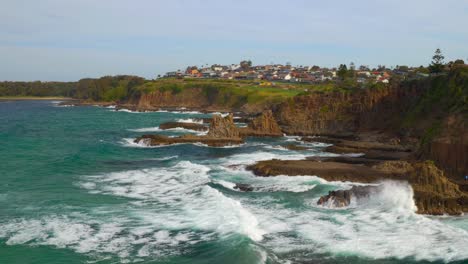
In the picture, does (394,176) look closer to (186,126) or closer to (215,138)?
(215,138)

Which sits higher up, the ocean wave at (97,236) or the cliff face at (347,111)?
the cliff face at (347,111)

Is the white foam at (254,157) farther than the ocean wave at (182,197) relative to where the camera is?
Yes

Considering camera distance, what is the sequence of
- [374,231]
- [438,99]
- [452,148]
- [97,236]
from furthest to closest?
1. [438,99]
2. [452,148]
3. [374,231]
4. [97,236]

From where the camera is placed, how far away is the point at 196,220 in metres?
29.3

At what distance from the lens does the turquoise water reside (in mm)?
23328

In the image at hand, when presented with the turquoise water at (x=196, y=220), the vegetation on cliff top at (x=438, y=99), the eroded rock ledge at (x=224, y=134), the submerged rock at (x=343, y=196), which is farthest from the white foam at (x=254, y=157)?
the submerged rock at (x=343, y=196)

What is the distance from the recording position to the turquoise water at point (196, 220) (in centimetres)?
2333

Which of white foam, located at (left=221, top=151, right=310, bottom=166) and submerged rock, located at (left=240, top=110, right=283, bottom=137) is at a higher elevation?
submerged rock, located at (left=240, top=110, right=283, bottom=137)

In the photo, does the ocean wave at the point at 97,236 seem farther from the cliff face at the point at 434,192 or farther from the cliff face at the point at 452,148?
the cliff face at the point at 452,148

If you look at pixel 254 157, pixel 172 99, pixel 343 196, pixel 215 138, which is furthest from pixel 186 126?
pixel 172 99

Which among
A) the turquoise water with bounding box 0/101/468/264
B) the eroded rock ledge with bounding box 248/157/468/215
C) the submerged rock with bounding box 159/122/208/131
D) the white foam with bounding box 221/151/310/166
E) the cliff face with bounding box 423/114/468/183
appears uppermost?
the cliff face with bounding box 423/114/468/183

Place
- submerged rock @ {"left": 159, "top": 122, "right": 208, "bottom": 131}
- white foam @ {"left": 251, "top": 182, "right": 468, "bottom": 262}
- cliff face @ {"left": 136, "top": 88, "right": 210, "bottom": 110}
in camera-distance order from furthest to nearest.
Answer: cliff face @ {"left": 136, "top": 88, "right": 210, "bottom": 110} < submerged rock @ {"left": 159, "top": 122, "right": 208, "bottom": 131} < white foam @ {"left": 251, "top": 182, "right": 468, "bottom": 262}

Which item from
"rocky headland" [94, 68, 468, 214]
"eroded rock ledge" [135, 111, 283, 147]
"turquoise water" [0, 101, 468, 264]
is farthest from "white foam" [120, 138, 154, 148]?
"turquoise water" [0, 101, 468, 264]

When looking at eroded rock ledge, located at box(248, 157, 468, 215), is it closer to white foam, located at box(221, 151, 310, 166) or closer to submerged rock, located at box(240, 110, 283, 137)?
white foam, located at box(221, 151, 310, 166)
